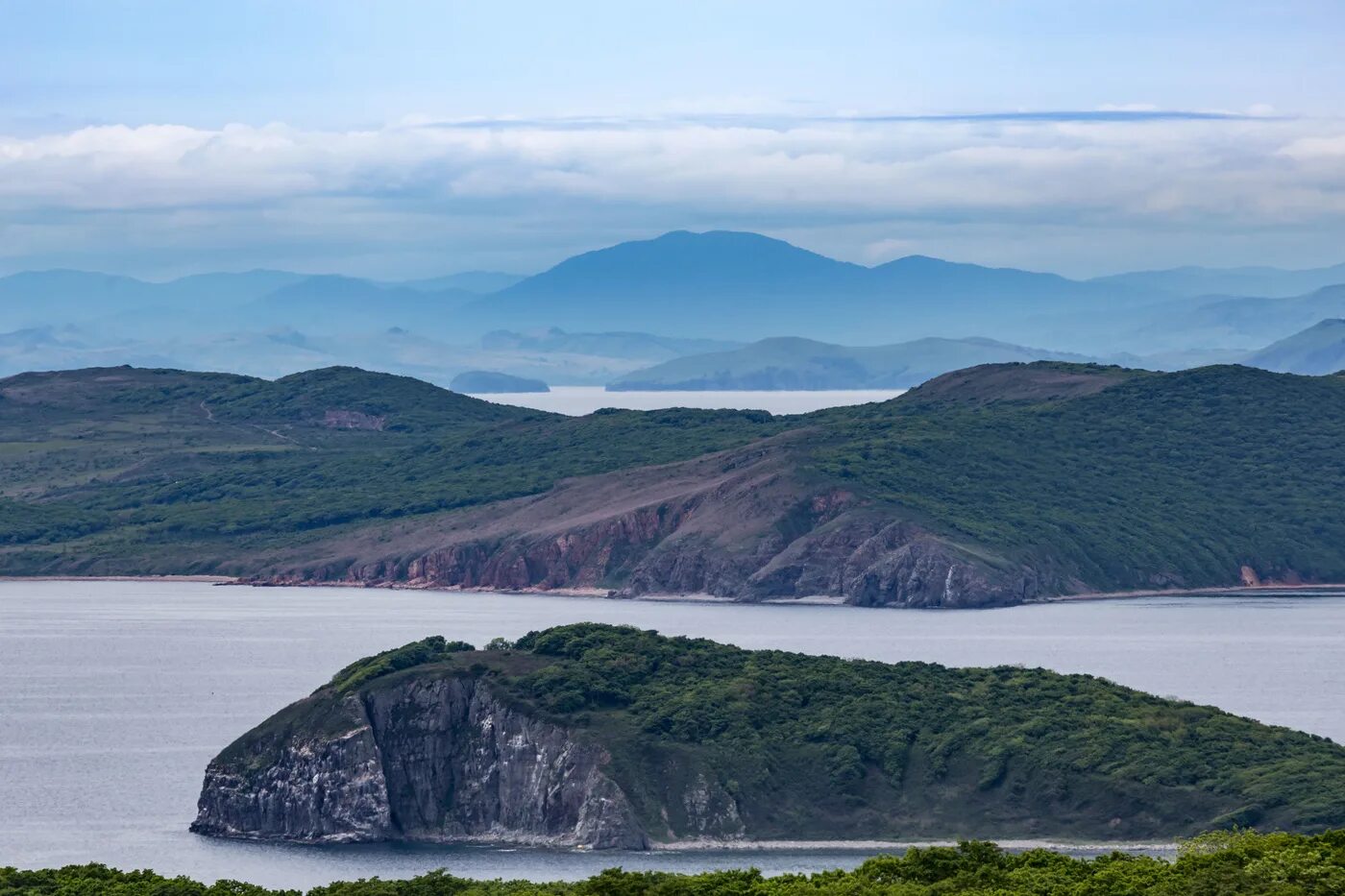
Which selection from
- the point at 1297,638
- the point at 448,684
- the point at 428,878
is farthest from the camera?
the point at 1297,638

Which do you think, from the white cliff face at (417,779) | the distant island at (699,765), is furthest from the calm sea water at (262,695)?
the distant island at (699,765)

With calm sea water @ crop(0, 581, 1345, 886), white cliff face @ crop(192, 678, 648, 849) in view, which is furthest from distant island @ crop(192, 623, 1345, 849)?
calm sea water @ crop(0, 581, 1345, 886)

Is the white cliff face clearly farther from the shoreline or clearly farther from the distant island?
the shoreline

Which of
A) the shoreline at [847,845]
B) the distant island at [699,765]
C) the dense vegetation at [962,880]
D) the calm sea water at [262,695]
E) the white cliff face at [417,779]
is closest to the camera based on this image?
the dense vegetation at [962,880]

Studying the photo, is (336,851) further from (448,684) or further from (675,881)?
(675,881)

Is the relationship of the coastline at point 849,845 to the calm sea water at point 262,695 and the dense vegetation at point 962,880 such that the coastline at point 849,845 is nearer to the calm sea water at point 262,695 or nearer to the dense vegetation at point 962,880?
the calm sea water at point 262,695

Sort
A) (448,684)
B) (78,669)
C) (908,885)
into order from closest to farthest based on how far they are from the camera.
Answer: (908,885) → (448,684) → (78,669)

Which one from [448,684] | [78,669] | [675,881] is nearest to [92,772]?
[448,684]
